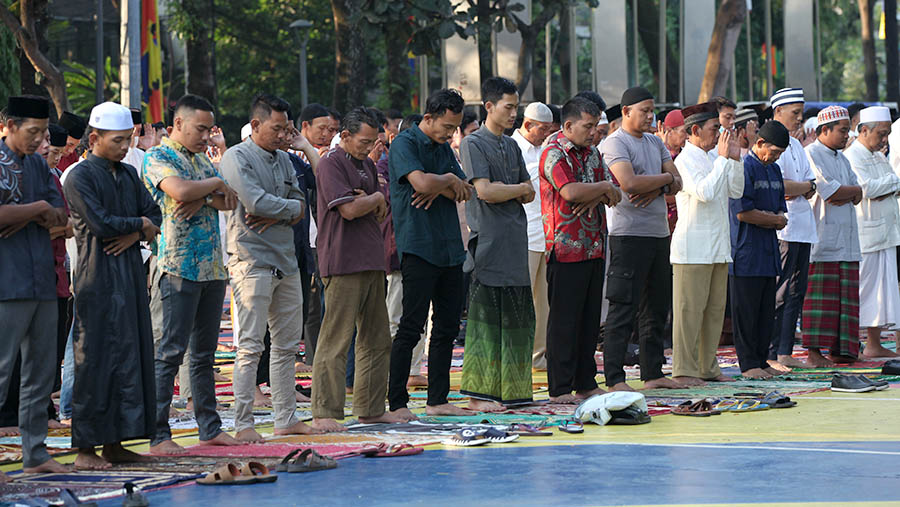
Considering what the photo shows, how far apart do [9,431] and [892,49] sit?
27854mm

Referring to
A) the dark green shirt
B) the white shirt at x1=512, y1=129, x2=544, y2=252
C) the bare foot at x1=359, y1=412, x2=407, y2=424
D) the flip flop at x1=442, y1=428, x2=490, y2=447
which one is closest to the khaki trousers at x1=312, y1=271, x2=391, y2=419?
the bare foot at x1=359, y1=412, x2=407, y2=424

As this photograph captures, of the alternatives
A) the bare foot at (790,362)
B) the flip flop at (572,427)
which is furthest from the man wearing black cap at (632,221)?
the bare foot at (790,362)

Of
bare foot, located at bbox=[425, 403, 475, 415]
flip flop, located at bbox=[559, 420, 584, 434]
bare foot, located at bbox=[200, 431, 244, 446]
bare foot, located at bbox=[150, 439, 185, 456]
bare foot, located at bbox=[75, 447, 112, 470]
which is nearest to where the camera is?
bare foot, located at bbox=[75, 447, 112, 470]

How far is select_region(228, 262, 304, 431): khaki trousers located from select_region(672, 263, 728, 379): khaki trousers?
359 centimetres

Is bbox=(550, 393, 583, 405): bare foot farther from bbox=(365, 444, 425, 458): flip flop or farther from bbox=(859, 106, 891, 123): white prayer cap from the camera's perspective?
bbox=(859, 106, 891, 123): white prayer cap

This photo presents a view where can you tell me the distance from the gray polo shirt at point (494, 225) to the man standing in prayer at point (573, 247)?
409 mm

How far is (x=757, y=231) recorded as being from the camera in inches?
448

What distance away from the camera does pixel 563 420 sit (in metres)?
8.82

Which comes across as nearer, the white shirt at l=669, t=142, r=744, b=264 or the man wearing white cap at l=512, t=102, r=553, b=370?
the white shirt at l=669, t=142, r=744, b=264

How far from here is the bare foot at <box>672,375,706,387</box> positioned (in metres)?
10.8

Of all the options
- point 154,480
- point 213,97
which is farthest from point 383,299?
point 213,97

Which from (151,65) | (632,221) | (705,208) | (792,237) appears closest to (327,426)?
(632,221)

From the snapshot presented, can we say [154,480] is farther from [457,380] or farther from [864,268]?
[864,268]

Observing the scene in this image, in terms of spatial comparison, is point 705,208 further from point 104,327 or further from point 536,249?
point 104,327
